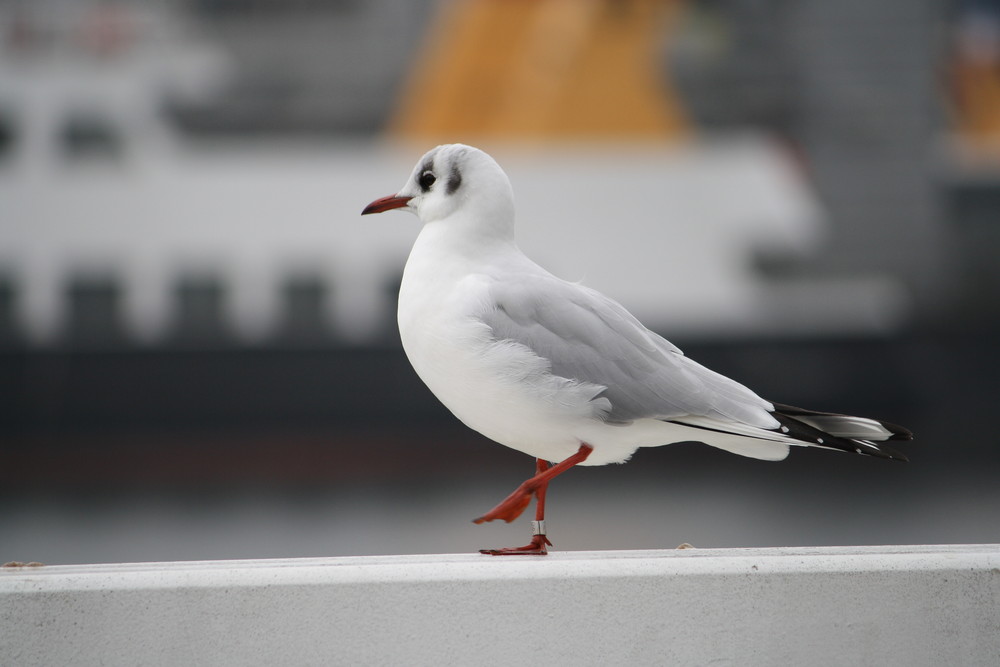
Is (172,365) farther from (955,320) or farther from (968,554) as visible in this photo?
(968,554)

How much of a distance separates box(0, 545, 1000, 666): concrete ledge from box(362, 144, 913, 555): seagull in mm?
324

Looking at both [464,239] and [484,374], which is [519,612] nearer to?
[484,374]

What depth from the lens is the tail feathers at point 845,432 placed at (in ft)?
4.81

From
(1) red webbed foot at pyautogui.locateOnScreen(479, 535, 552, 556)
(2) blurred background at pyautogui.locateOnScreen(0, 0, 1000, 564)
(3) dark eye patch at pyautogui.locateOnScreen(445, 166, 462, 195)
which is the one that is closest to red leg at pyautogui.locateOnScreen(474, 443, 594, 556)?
(1) red webbed foot at pyautogui.locateOnScreen(479, 535, 552, 556)

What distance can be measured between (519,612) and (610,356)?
536 mm

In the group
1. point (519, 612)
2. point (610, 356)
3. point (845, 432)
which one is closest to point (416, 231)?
point (610, 356)

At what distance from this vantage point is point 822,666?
1193mm

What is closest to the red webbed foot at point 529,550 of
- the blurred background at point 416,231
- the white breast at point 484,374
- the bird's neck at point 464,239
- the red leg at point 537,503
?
the red leg at point 537,503

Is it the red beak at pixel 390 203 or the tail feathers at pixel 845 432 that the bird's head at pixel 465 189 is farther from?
the tail feathers at pixel 845 432

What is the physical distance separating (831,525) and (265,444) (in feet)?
14.9

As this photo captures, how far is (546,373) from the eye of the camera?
5.18 ft

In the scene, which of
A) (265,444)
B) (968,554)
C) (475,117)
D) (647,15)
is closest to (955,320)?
(647,15)

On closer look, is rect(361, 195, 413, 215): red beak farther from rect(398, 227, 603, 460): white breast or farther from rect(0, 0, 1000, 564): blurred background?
rect(0, 0, 1000, 564): blurred background

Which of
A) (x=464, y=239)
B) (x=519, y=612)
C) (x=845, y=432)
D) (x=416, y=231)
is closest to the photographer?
(x=519, y=612)
